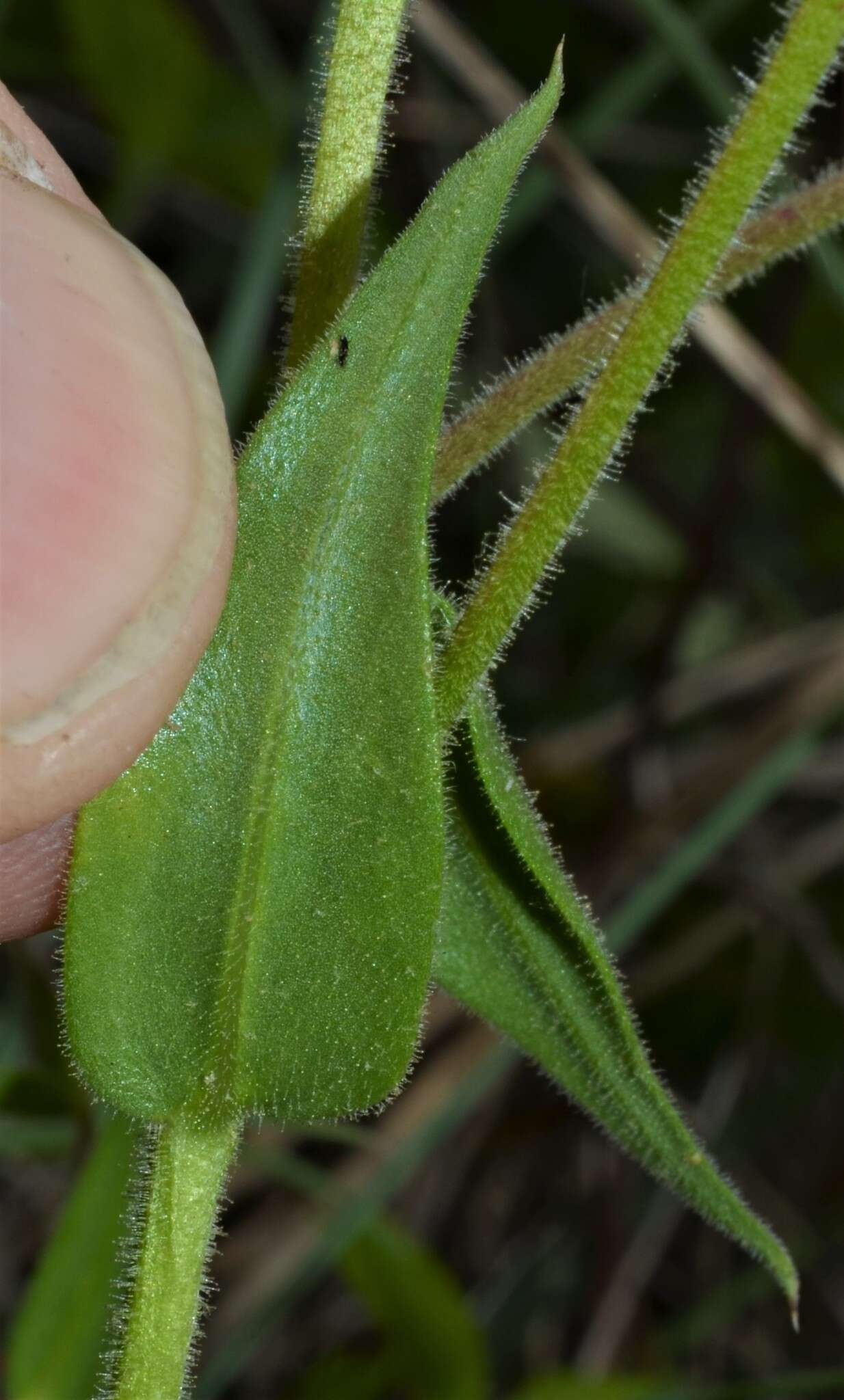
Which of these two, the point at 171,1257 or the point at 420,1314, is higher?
the point at 171,1257

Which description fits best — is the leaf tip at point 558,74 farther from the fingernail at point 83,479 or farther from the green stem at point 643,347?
the fingernail at point 83,479

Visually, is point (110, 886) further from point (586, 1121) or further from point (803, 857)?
point (586, 1121)

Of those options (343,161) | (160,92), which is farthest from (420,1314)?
(160,92)

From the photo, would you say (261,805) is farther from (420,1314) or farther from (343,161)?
(420,1314)

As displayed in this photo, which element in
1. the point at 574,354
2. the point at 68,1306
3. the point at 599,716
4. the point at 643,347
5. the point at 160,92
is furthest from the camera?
the point at 599,716

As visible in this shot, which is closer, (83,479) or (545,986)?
(83,479)

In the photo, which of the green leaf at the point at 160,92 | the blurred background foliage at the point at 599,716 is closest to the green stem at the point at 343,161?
the blurred background foliage at the point at 599,716
